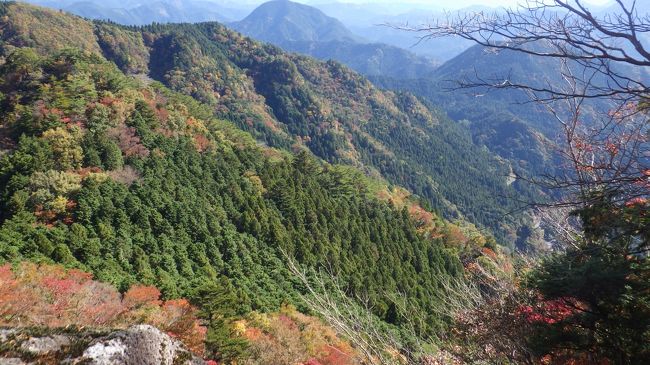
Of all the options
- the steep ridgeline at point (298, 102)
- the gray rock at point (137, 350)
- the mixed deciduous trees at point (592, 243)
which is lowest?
the steep ridgeline at point (298, 102)

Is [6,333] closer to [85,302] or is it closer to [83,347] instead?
[83,347]

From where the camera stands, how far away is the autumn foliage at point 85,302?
48.3 ft

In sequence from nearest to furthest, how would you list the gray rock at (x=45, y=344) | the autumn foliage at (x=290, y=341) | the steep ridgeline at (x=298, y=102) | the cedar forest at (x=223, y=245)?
the gray rock at (x=45, y=344), the cedar forest at (x=223, y=245), the autumn foliage at (x=290, y=341), the steep ridgeline at (x=298, y=102)

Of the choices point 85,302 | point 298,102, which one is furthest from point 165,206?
point 298,102

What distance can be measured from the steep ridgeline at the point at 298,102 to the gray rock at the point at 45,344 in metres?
116

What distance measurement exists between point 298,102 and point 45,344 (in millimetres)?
154704

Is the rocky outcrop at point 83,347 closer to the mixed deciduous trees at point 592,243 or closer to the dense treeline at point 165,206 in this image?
the mixed deciduous trees at point 592,243

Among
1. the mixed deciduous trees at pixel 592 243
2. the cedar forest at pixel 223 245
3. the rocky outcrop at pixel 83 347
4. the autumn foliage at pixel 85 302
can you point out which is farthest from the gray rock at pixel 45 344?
the autumn foliage at pixel 85 302

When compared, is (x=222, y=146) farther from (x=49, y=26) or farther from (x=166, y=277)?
(x=49, y=26)

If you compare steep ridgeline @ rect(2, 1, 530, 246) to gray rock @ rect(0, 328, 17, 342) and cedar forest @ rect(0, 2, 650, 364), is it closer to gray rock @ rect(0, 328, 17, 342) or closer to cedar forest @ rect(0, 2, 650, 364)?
cedar forest @ rect(0, 2, 650, 364)

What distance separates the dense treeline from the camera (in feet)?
83.7

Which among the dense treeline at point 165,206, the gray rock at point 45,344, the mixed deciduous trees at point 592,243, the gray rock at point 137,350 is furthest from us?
the dense treeline at point 165,206

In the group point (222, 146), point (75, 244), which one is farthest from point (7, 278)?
point (222, 146)

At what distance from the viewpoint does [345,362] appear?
21938mm
